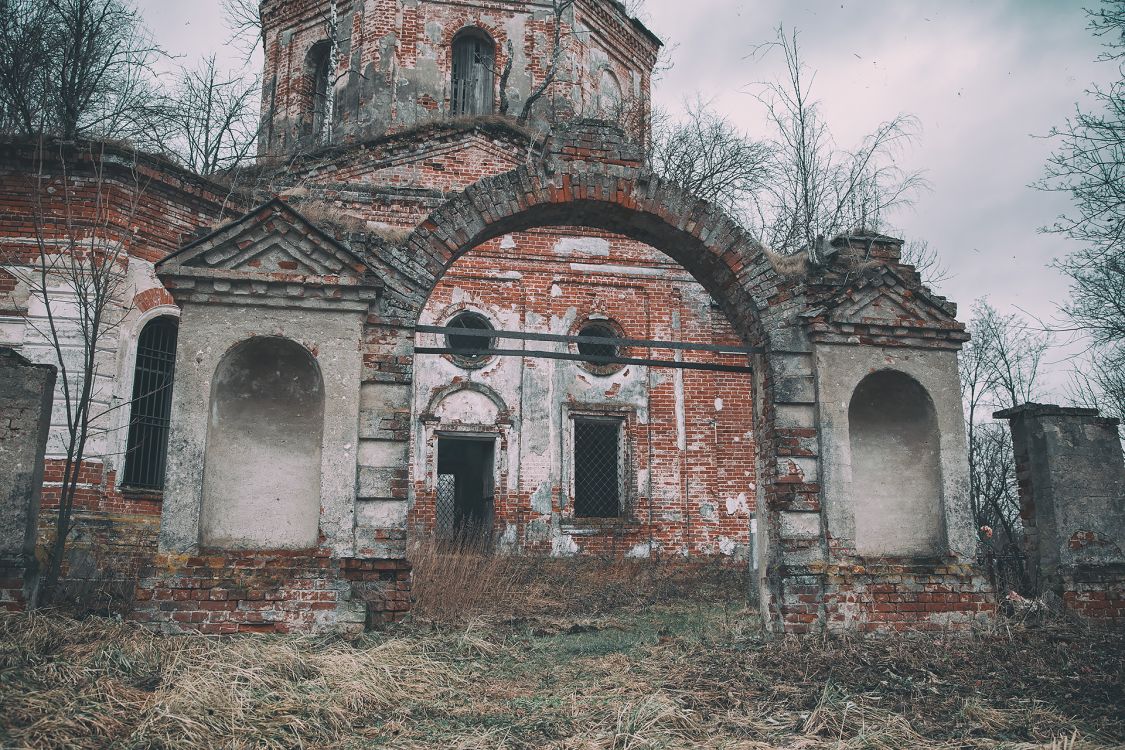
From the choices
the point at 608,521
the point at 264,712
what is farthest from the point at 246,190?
the point at 264,712

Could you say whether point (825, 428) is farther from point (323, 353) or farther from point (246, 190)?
point (246, 190)

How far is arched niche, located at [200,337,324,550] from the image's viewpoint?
7.38 m

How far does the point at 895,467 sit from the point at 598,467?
7.90 m

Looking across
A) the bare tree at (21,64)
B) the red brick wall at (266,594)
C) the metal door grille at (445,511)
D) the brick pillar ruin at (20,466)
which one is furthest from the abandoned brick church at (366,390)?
the metal door grille at (445,511)

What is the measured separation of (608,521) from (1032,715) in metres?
9.83

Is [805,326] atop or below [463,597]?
atop

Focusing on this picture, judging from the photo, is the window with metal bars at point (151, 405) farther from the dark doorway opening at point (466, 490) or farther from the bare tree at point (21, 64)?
the dark doorway opening at point (466, 490)

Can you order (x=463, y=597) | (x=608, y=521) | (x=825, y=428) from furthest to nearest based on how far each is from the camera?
(x=608, y=521) < (x=463, y=597) < (x=825, y=428)

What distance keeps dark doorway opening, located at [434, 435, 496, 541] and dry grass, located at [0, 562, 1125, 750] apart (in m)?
6.72

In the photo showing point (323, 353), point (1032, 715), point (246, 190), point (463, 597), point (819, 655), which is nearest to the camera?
point (1032, 715)

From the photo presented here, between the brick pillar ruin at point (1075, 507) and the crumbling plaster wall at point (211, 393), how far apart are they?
675 centimetres

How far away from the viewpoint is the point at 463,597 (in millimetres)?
10609

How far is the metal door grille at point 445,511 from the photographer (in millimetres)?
14775

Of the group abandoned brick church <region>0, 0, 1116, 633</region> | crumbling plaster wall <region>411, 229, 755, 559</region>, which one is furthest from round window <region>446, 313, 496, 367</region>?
abandoned brick church <region>0, 0, 1116, 633</region>
